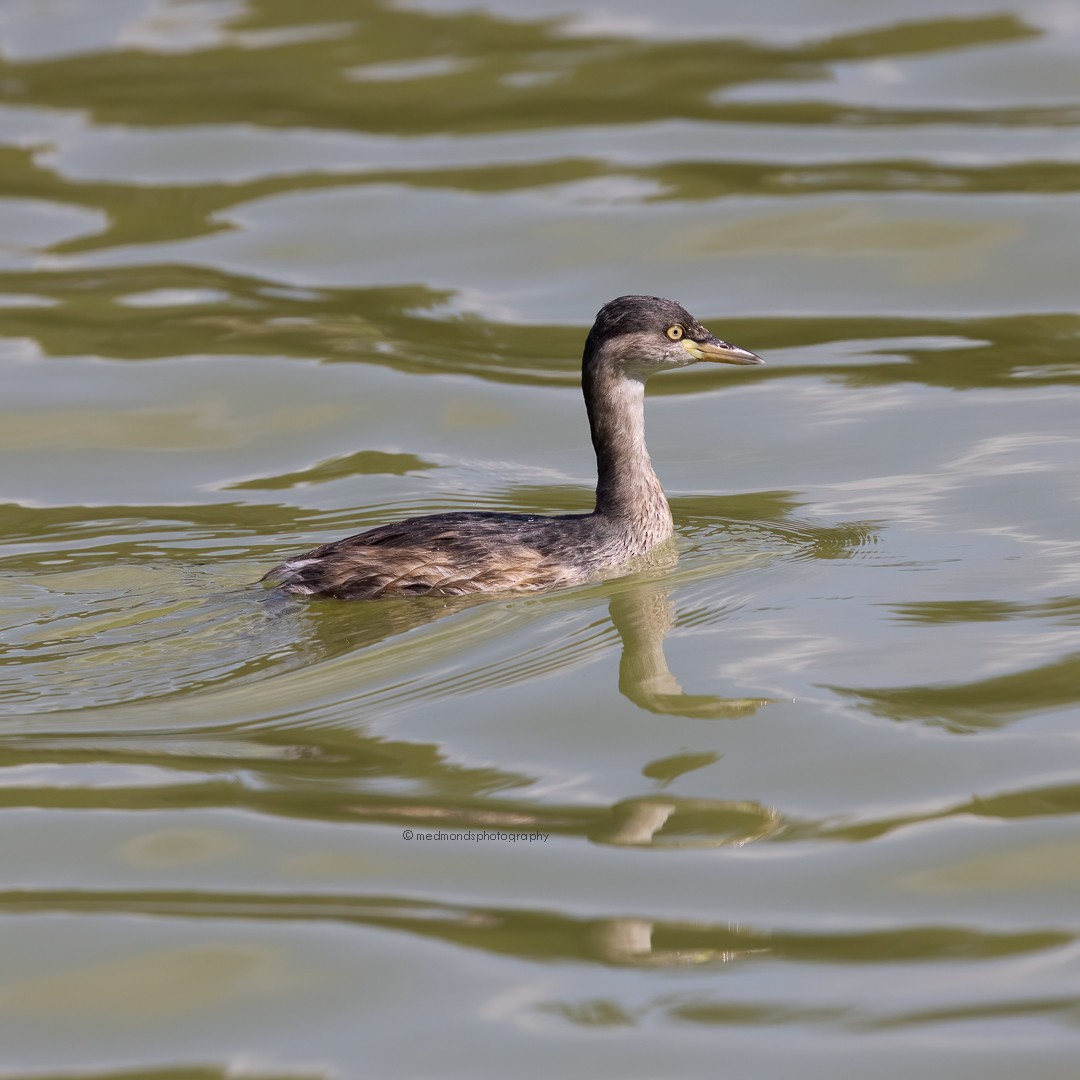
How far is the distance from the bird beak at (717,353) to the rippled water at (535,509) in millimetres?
875

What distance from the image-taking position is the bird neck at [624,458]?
962 cm

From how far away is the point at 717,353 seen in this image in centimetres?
972

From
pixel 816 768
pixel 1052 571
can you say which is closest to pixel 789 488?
pixel 1052 571

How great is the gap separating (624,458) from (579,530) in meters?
0.59

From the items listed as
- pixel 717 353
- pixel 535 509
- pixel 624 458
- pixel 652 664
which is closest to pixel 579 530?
pixel 624 458

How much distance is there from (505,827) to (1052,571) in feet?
11.5

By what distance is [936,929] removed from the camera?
5.94 m

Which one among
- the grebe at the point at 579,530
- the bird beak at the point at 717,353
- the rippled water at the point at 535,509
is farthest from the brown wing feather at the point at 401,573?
the bird beak at the point at 717,353

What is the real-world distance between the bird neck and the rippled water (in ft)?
0.98

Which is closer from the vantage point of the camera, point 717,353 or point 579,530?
point 579,530

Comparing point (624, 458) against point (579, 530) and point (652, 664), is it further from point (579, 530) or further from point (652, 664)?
point (652, 664)

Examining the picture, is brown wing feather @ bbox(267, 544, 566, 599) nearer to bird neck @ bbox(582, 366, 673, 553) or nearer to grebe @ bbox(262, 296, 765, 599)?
grebe @ bbox(262, 296, 765, 599)

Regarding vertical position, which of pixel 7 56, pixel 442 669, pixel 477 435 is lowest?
pixel 442 669

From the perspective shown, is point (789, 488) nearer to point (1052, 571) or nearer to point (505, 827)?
point (1052, 571)
